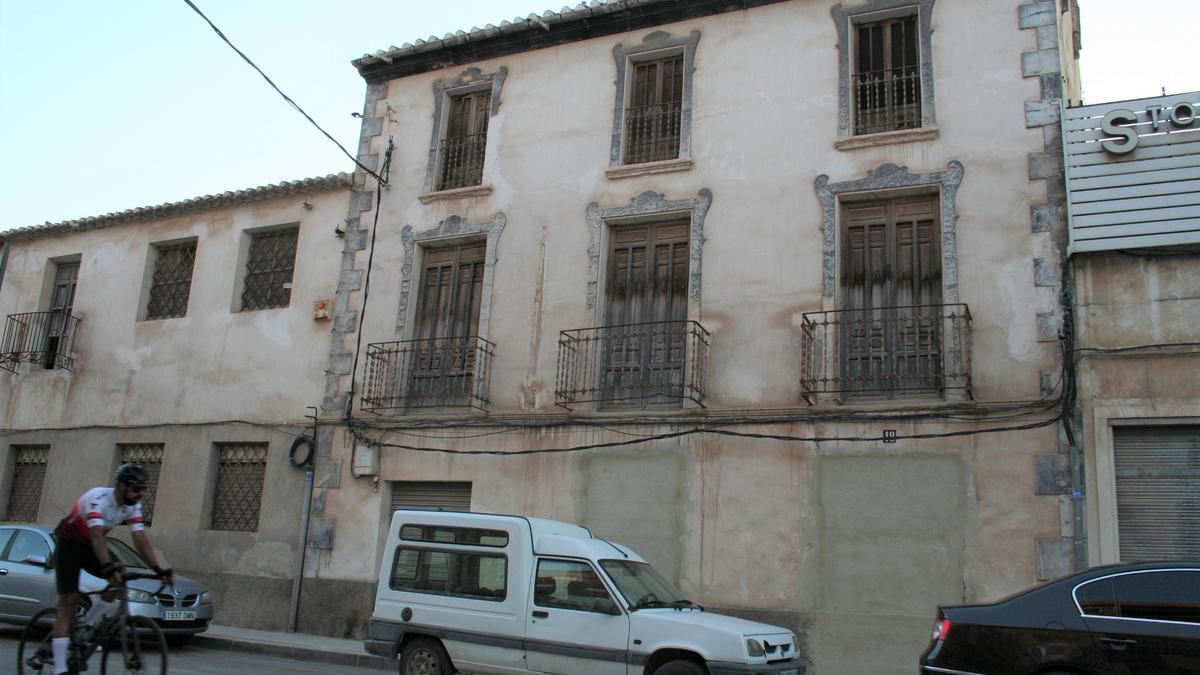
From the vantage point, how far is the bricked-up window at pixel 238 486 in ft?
47.8

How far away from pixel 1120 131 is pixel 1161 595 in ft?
19.4

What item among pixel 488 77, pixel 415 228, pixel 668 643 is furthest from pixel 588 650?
pixel 488 77

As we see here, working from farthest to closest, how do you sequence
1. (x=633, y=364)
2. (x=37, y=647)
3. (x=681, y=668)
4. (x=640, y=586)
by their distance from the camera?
(x=633, y=364)
(x=640, y=586)
(x=681, y=668)
(x=37, y=647)

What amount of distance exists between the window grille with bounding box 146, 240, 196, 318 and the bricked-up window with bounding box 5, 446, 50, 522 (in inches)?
122

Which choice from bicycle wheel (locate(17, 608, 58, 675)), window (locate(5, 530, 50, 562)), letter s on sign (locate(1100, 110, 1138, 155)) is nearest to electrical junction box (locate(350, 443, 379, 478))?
window (locate(5, 530, 50, 562))

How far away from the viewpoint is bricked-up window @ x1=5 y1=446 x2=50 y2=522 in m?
16.6

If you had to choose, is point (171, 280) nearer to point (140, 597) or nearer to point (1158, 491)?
point (140, 597)

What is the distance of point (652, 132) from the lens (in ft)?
44.2

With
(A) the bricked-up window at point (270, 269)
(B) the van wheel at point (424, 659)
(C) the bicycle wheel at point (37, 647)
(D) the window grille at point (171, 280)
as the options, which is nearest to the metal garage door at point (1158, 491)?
(B) the van wheel at point (424, 659)

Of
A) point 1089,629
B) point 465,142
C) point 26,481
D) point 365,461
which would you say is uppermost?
point 465,142

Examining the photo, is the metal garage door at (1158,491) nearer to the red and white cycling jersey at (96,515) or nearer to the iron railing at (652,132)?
the iron railing at (652,132)

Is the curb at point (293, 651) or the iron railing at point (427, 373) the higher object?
the iron railing at point (427, 373)

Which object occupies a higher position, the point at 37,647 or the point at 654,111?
the point at 654,111

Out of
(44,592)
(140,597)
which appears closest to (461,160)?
(140,597)
